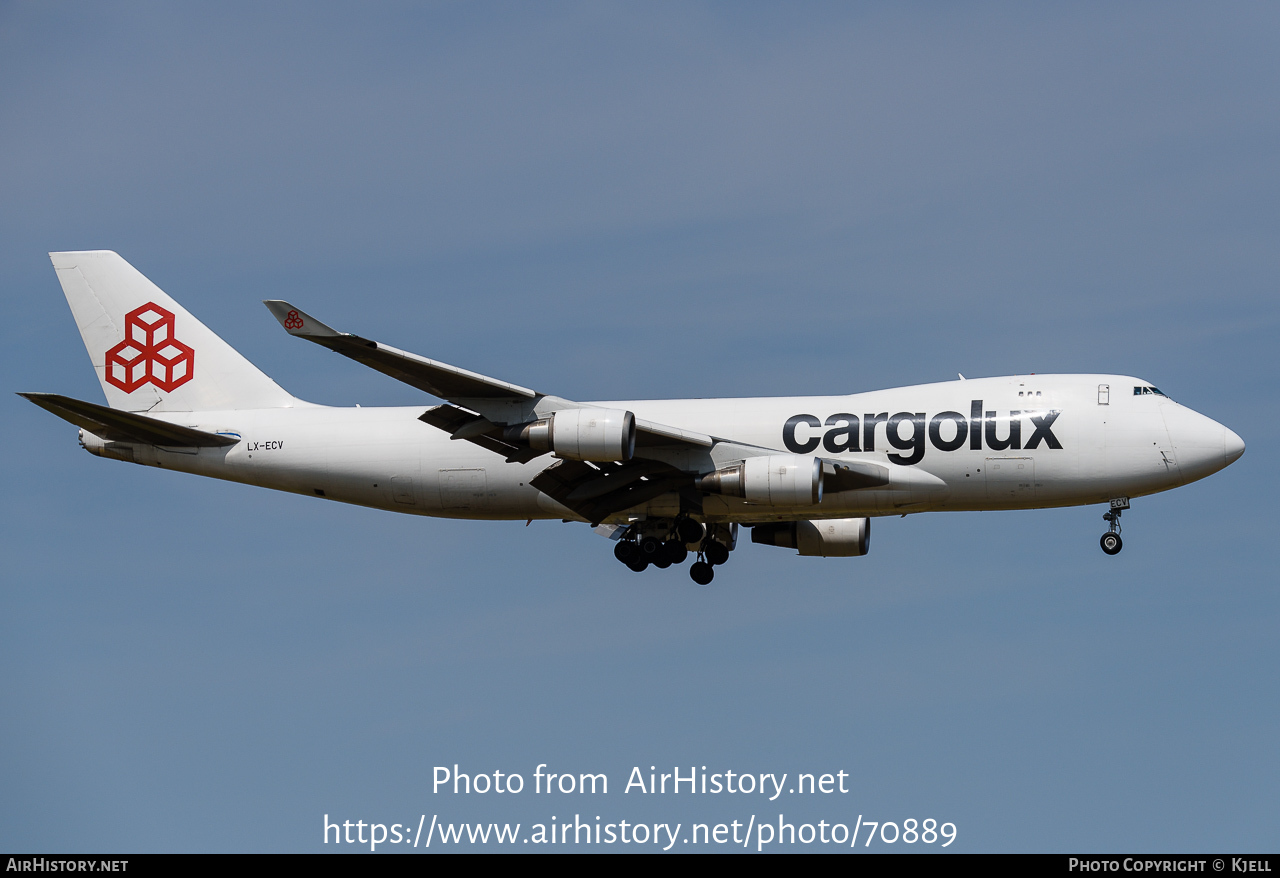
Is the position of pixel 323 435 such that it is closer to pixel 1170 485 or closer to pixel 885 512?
pixel 885 512

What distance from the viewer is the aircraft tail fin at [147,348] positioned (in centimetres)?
4456

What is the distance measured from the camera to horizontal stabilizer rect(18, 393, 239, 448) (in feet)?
132

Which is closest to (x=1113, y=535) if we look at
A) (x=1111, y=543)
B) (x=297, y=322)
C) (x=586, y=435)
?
(x=1111, y=543)

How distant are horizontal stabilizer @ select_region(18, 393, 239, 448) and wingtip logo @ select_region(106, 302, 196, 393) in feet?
9.31

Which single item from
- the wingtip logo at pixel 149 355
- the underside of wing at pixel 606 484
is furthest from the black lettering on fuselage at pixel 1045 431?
the wingtip logo at pixel 149 355

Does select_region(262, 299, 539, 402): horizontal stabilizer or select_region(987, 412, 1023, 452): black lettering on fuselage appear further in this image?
select_region(987, 412, 1023, 452): black lettering on fuselage

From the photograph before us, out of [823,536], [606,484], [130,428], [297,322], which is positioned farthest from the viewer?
[823,536]

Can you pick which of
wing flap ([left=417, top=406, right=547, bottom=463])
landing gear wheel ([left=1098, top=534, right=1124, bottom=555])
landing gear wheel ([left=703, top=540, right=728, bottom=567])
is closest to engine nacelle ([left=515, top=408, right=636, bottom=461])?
wing flap ([left=417, top=406, right=547, bottom=463])

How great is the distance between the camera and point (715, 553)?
1687 inches

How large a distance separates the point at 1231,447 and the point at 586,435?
16.0 m

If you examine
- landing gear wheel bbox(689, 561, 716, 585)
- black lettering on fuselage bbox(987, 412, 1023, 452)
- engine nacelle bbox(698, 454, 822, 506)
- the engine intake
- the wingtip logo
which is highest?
the wingtip logo

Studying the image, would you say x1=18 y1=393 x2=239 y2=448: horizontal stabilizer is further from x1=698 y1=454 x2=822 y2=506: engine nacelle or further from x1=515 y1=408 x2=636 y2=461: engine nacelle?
x1=698 y1=454 x2=822 y2=506: engine nacelle

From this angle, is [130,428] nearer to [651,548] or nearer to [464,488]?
[464,488]

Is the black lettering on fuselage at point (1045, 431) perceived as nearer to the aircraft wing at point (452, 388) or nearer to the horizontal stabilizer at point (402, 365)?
the aircraft wing at point (452, 388)
